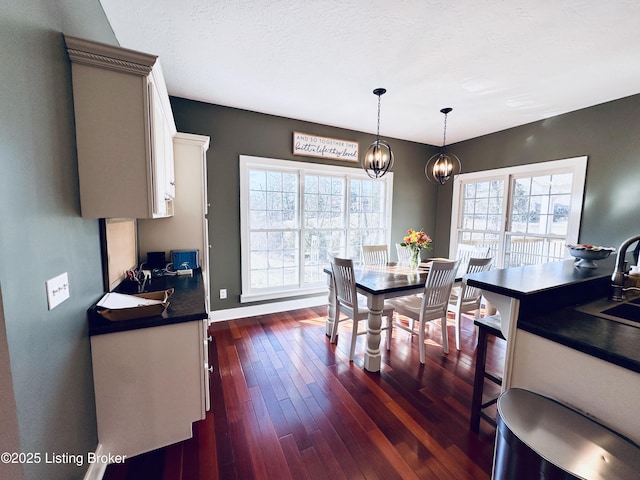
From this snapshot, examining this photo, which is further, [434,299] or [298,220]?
[298,220]

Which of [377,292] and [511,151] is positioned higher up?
[511,151]

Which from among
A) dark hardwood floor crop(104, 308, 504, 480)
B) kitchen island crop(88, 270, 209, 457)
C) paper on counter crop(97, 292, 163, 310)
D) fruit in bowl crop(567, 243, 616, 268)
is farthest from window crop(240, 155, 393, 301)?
fruit in bowl crop(567, 243, 616, 268)

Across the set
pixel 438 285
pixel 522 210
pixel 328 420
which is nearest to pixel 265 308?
pixel 328 420

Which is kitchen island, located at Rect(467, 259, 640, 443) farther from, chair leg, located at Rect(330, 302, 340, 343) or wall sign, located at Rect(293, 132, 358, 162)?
wall sign, located at Rect(293, 132, 358, 162)

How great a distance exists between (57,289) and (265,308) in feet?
8.78

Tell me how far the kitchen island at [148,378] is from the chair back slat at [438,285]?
6.18 feet

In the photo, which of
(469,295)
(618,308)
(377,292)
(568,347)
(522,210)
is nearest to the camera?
(568,347)

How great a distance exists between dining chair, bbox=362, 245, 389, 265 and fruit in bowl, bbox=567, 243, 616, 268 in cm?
191

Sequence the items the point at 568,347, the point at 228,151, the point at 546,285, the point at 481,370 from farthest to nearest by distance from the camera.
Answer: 1. the point at 228,151
2. the point at 481,370
3. the point at 546,285
4. the point at 568,347

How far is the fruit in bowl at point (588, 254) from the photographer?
Answer: 6.07 feet

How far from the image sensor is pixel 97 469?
4.44 feet

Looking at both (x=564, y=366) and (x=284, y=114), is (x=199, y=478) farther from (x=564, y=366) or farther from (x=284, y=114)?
(x=284, y=114)

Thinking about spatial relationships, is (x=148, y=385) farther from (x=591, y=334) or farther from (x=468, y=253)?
(x=468, y=253)

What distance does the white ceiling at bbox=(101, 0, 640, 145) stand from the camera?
1.64 m
